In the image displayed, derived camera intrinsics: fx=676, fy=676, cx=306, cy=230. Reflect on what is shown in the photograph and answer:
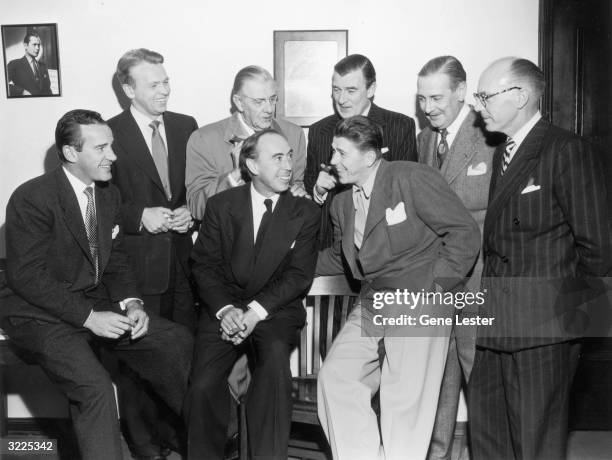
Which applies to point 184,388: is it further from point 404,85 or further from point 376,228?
point 404,85

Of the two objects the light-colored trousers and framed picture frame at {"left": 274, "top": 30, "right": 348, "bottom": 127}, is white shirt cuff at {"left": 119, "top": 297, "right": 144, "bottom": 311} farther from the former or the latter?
framed picture frame at {"left": 274, "top": 30, "right": 348, "bottom": 127}

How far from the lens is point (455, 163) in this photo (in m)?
3.44

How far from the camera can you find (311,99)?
13.9 feet

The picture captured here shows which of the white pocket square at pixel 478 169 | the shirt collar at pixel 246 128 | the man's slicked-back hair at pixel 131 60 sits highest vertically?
the man's slicked-back hair at pixel 131 60

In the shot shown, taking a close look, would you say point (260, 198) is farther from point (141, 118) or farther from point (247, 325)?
point (141, 118)

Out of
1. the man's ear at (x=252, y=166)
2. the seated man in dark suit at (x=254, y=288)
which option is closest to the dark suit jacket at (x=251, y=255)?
the seated man in dark suit at (x=254, y=288)

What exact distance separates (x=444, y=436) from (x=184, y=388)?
1.38 meters

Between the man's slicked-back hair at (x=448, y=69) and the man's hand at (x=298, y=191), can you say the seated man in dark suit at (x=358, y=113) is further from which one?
the man's slicked-back hair at (x=448, y=69)

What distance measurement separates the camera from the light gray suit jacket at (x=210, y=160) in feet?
12.5

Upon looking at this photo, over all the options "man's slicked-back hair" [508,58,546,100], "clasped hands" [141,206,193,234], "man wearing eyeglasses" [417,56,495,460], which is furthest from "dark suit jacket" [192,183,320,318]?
"man's slicked-back hair" [508,58,546,100]

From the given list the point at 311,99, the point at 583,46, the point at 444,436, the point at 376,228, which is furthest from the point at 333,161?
the point at 583,46

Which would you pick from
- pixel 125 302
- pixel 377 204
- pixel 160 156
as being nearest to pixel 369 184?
pixel 377 204

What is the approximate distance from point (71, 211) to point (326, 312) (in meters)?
1.46

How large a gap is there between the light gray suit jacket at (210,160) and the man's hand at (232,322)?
68cm
